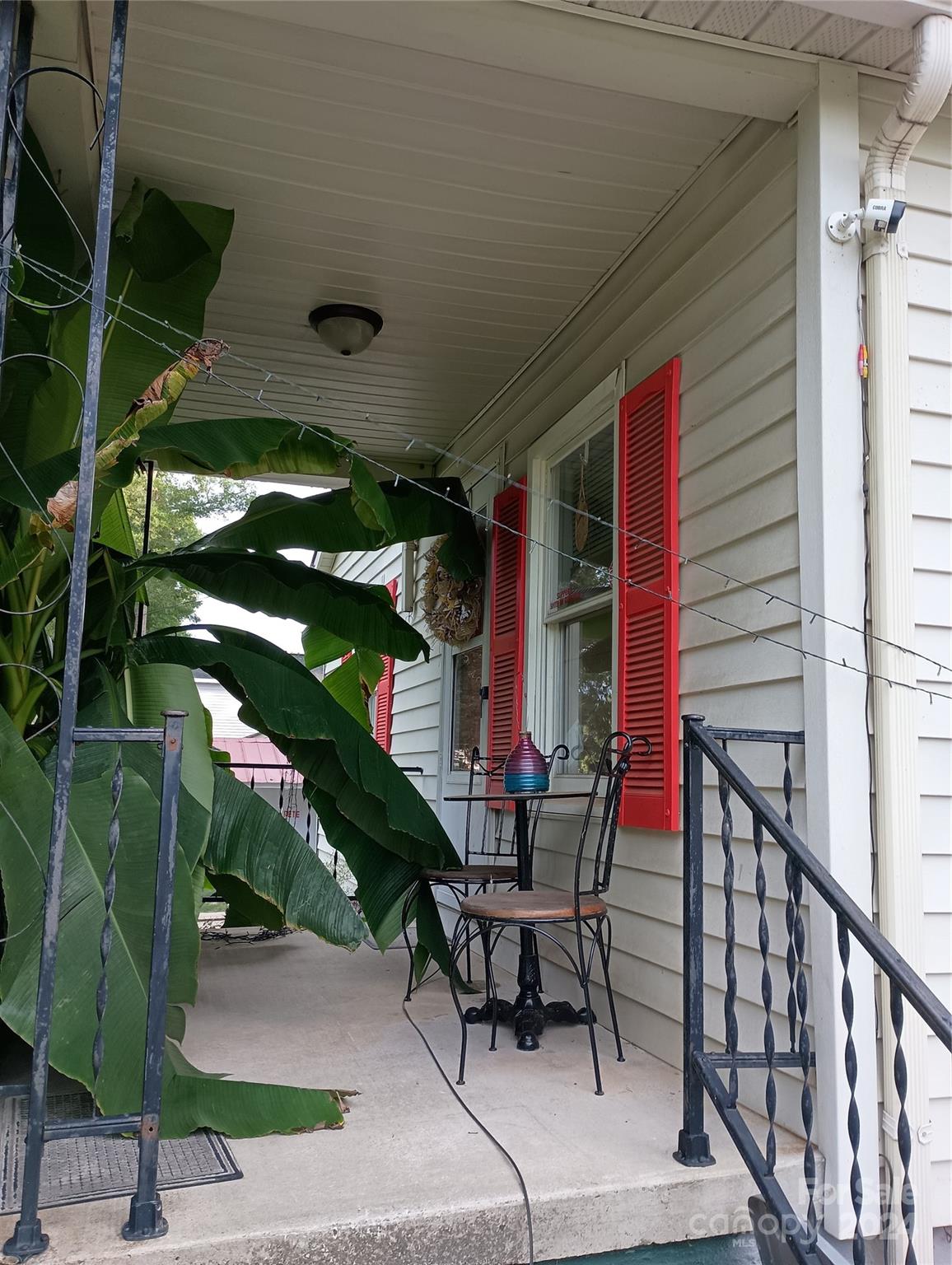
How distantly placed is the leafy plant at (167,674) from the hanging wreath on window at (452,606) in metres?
1.10

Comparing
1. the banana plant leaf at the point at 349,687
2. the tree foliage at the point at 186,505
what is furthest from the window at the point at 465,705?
the tree foliage at the point at 186,505

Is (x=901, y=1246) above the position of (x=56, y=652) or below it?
below

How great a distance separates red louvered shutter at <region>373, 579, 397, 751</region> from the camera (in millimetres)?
8117

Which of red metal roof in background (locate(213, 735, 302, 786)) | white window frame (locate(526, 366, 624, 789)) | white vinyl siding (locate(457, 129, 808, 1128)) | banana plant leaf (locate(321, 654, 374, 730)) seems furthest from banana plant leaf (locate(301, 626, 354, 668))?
red metal roof in background (locate(213, 735, 302, 786))

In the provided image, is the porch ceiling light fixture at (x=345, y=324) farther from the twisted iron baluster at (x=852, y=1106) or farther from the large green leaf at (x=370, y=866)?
the twisted iron baluster at (x=852, y=1106)

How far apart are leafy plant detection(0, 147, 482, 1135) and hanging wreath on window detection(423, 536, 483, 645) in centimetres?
110

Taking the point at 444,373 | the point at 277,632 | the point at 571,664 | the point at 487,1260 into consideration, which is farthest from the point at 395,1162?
the point at 277,632

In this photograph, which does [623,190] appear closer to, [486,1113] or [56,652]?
[56,652]

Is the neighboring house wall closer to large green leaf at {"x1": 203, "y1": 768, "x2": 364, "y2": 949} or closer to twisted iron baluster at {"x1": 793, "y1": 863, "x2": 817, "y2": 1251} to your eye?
twisted iron baluster at {"x1": 793, "y1": 863, "x2": 817, "y2": 1251}

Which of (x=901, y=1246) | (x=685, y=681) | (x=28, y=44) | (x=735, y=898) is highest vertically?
(x=28, y=44)

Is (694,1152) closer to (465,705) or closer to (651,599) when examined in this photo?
(651,599)

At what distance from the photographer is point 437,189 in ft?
10.9

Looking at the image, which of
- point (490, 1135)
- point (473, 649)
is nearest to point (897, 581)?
point (490, 1135)

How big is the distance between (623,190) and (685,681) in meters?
1.66
